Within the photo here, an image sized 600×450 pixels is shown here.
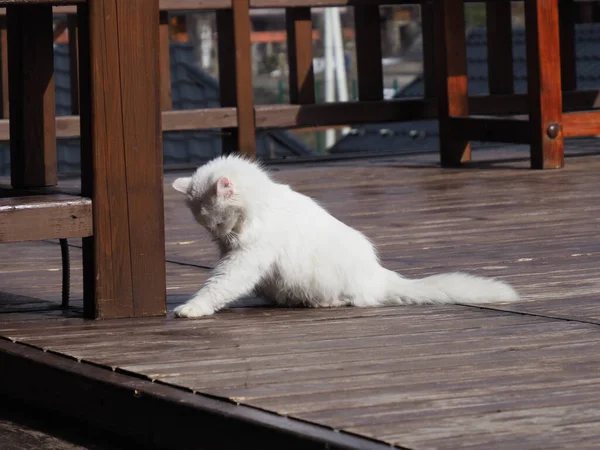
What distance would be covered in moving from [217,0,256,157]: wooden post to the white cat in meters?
4.35

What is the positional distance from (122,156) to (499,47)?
5.90 m

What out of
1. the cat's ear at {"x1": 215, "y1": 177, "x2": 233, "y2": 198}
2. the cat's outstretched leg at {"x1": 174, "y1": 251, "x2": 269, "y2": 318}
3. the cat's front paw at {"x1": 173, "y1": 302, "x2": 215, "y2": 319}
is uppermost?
the cat's ear at {"x1": 215, "y1": 177, "x2": 233, "y2": 198}

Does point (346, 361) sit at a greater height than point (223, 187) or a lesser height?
lesser

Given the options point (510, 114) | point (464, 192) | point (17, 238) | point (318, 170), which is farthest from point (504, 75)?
point (17, 238)

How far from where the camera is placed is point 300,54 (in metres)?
8.45

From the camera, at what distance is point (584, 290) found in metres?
3.71

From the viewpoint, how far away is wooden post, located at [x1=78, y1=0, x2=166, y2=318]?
3.52 m

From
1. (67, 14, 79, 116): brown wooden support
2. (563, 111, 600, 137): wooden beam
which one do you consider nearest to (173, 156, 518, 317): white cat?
(563, 111, 600, 137): wooden beam

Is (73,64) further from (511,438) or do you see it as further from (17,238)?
(511,438)

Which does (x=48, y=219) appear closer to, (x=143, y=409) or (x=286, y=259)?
(x=286, y=259)

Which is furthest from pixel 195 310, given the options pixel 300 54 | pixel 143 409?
pixel 300 54

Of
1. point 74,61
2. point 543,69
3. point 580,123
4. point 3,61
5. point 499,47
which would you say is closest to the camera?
point 543,69

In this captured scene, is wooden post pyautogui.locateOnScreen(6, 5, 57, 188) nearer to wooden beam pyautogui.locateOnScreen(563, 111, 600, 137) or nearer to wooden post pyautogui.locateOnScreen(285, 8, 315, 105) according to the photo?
wooden beam pyautogui.locateOnScreen(563, 111, 600, 137)

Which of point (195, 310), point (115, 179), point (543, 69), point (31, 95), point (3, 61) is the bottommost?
point (195, 310)
